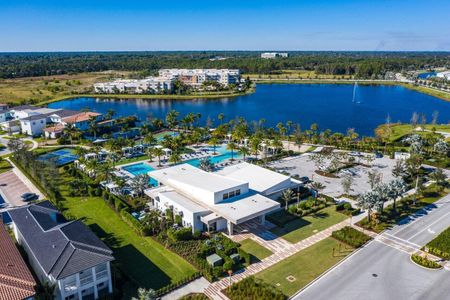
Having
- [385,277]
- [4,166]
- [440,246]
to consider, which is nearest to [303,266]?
[385,277]

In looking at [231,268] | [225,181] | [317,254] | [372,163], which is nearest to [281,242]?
[317,254]

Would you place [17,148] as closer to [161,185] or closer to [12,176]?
[12,176]

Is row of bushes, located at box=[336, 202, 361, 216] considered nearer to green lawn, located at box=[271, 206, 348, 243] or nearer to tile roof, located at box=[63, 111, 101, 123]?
green lawn, located at box=[271, 206, 348, 243]

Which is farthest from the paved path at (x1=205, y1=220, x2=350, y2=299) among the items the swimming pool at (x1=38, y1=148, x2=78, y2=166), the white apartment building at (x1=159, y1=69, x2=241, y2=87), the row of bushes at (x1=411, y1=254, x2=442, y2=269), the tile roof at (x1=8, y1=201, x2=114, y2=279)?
the white apartment building at (x1=159, y1=69, x2=241, y2=87)

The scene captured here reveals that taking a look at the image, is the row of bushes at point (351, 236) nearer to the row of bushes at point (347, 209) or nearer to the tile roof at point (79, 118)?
the row of bushes at point (347, 209)

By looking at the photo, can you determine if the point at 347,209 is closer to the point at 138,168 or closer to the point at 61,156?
the point at 138,168

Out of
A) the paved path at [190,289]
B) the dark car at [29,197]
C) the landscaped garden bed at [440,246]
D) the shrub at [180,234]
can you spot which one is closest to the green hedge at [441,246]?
the landscaped garden bed at [440,246]
